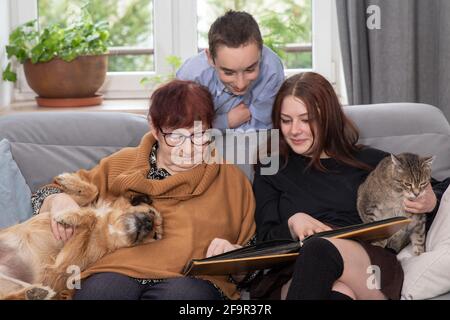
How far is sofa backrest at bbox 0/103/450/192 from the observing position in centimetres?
238

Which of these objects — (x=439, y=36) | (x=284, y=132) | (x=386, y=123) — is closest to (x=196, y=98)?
(x=284, y=132)

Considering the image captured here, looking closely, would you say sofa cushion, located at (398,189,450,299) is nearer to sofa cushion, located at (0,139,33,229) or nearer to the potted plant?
sofa cushion, located at (0,139,33,229)

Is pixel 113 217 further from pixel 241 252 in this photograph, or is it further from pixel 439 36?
pixel 439 36

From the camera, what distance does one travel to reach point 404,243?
2.16 m

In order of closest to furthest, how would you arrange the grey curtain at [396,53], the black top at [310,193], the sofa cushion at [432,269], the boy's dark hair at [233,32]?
the sofa cushion at [432,269]
the black top at [310,193]
the boy's dark hair at [233,32]
the grey curtain at [396,53]

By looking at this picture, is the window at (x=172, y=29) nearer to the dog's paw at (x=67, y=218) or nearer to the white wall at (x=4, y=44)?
the white wall at (x=4, y=44)

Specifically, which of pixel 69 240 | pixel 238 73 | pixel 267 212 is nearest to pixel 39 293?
pixel 69 240

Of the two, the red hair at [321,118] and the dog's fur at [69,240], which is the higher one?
the red hair at [321,118]

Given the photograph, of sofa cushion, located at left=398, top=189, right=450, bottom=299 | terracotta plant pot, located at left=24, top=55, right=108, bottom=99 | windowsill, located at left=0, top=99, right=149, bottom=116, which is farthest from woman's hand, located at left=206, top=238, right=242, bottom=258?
terracotta plant pot, located at left=24, top=55, right=108, bottom=99

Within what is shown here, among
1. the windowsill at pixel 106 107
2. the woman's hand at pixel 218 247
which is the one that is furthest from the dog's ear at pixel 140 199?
the windowsill at pixel 106 107

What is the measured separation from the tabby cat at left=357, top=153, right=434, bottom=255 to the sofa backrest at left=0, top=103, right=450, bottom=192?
32 centimetres

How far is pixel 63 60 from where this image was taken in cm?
333

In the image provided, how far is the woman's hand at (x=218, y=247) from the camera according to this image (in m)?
1.98

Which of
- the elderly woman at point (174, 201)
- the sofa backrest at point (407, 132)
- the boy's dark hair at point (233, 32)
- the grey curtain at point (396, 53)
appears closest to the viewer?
the elderly woman at point (174, 201)
